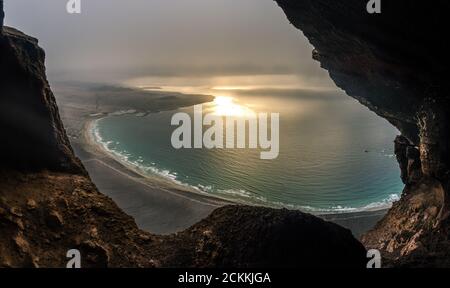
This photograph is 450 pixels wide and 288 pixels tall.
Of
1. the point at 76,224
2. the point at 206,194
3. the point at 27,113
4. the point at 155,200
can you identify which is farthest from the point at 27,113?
the point at 206,194

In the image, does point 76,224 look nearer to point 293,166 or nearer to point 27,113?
point 27,113

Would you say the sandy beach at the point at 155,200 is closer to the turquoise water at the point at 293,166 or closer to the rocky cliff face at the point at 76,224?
the turquoise water at the point at 293,166

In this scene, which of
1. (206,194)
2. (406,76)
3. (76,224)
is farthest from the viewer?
(206,194)

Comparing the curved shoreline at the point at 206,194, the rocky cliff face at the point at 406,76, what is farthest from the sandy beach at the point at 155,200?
the rocky cliff face at the point at 406,76

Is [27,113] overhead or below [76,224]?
overhead

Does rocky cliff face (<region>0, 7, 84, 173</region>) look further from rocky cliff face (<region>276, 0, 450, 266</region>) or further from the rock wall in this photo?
rocky cliff face (<region>276, 0, 450, 266</region>)

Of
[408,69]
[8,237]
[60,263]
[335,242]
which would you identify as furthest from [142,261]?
[408,69]

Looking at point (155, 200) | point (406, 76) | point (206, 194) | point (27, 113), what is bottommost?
point (155, 200)
